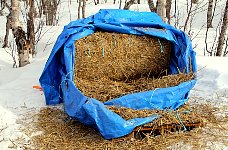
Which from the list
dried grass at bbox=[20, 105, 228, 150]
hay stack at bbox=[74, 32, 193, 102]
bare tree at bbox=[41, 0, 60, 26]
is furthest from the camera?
bare tree at bbox=[41, 0, 60, 26]

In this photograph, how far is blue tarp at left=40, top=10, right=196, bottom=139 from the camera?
3.29 metres

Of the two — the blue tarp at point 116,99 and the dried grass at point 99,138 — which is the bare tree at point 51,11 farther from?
the dried grass at point 99,138

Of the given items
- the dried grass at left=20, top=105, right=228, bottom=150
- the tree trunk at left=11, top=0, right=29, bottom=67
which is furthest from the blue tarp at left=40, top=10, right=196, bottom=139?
the tree trunk at left=11, top=0, right=29, bottom=67

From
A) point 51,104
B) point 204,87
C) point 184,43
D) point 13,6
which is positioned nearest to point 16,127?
point 51,104

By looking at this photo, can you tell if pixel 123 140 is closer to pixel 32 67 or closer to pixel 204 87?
pixel 204 87

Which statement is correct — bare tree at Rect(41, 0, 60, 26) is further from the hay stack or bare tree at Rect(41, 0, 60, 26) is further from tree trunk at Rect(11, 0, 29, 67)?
the hay stack

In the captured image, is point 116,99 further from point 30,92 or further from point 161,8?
point 161,8

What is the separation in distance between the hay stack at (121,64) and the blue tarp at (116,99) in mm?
122

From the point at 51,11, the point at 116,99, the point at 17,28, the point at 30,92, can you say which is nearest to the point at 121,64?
the point at 116,99

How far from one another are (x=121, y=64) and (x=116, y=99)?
3.54 ft

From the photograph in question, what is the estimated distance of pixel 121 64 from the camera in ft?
15.1

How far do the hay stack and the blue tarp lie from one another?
0.12 metres

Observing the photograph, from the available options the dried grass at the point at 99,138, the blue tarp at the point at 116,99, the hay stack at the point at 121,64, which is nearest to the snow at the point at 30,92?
the dried grass at the point at 99,138

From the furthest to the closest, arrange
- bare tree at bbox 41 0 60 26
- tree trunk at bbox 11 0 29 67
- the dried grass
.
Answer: bare tree at bbox 41 0 60 26, tree trunk at bbox 11 0 29 67, the dried grass
